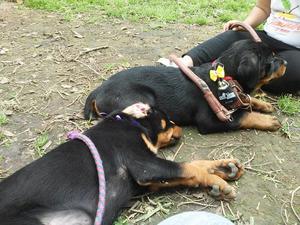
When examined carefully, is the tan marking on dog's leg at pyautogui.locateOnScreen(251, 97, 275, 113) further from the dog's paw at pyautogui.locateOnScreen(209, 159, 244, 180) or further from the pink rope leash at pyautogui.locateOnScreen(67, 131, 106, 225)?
the pink rope leash at pyautogui.locateOnScreen(67, 131, 106, 225)

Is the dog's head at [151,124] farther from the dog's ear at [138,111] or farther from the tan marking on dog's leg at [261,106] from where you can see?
the tan marking on dog's leg at [261,106]

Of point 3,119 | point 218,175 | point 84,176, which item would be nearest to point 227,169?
point 218,175

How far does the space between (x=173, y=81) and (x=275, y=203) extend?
140 centimetres

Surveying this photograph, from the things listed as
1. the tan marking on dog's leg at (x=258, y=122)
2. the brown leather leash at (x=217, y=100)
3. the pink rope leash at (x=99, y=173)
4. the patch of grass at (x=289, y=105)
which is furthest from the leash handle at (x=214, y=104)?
the pink rope leash at (x=99, y=173)

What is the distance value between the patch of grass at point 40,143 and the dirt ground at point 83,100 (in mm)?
11

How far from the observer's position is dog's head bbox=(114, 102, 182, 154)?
3004 millimetres

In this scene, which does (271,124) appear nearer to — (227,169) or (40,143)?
(227,169)

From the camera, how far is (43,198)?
2391 mm

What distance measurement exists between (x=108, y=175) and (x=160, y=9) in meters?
4.32

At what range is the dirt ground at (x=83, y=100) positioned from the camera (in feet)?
9.30

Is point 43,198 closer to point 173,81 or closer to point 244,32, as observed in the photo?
point 173,81

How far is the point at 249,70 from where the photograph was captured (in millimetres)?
3598

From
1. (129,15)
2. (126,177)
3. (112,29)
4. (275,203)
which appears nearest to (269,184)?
(275,203)

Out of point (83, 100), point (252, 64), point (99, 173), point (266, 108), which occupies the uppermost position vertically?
point (252, 64)
